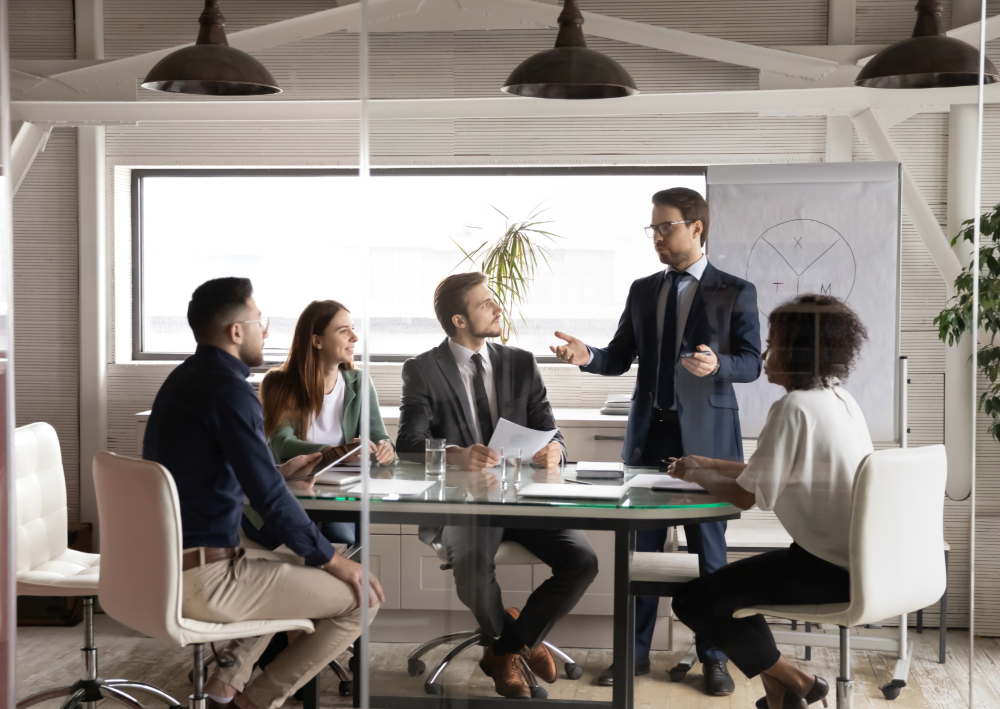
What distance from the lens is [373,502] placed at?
1.79m

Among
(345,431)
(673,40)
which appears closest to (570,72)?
(673,40)

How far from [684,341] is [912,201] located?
0.54 meters

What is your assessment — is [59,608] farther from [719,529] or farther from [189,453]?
[719,529]

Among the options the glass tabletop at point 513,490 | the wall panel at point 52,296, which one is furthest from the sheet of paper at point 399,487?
the wall panel at point 52,296

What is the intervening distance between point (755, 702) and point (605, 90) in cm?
131

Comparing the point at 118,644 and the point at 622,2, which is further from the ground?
the point at 622,2

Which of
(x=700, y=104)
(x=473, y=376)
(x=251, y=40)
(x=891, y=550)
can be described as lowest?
(x=891, y=550)

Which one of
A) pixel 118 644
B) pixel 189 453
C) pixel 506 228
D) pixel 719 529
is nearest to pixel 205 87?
pixel 189 453

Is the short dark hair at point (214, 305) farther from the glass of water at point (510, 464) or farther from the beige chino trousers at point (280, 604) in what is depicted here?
the glass of water at point (510, 464)

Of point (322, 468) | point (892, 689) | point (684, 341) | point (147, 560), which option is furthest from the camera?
Result: point (322, 468)

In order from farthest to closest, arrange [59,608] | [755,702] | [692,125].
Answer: [59,608] < [755,702] < [692,125]

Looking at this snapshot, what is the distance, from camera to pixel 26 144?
284 cm

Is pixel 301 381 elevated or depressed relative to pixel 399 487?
elevated

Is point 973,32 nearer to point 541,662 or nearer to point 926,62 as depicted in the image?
point 926,62
